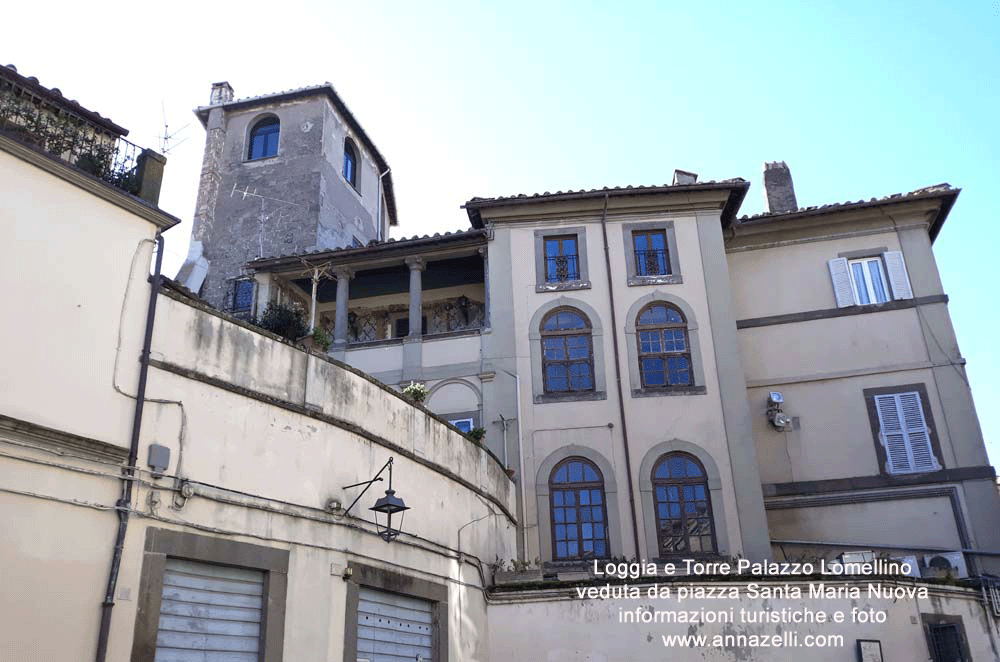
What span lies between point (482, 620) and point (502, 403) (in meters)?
5.80

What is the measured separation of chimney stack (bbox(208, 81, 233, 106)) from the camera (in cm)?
2986

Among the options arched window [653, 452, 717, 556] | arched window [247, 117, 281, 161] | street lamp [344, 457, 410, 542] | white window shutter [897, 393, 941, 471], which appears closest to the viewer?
street lamp [344, 457, 410, 542]

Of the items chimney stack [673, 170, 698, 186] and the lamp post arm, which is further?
chimney stack [673, 170, 698, 186]

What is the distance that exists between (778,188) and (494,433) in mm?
10488

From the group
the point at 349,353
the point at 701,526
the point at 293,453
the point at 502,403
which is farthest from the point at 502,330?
the point at 293,453

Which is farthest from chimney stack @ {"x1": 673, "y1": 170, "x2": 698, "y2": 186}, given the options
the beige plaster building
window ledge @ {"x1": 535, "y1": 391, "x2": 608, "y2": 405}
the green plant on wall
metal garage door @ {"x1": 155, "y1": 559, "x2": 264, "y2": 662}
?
metal garage door @ {"x1": 155, "y1": 559, "x2": 264, "y2": 662}

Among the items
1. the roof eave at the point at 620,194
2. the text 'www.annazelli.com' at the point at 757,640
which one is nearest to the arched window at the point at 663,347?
the roof eave at the point at 620,194

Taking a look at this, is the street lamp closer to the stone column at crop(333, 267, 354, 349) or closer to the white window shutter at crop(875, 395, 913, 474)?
the stone column at crop(333, 267, 354, 349)

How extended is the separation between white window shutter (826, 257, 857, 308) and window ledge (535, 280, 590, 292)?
19.3 ft

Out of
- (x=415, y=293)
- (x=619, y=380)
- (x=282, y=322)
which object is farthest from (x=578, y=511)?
(x=282, y=322)

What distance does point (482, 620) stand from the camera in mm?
14328

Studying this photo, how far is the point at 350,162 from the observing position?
30516 mm

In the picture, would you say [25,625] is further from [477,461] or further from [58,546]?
[477,461]

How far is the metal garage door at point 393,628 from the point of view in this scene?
11734mm
